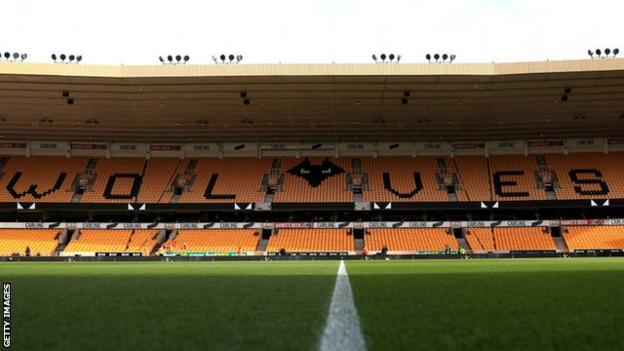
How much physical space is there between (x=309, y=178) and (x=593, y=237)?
20.4 m

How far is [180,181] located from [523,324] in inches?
1694

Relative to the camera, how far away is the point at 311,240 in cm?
3978

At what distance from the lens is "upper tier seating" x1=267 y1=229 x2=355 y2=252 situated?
38625 millimetres

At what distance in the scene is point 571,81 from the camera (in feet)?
110

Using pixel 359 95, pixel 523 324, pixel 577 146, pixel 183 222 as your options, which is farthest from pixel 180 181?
pixel 523 324

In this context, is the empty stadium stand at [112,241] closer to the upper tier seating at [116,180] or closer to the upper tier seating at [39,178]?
the upper tier seating at [116,180]

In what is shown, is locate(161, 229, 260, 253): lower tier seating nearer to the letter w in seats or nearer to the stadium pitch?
the letter w in seats

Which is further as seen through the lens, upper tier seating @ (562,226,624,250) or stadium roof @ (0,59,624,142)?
upper tier seating @ (562,226,624,250)

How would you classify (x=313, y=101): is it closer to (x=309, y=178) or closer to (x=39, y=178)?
(x=309, y=178)

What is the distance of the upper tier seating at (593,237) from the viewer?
37.0 metres

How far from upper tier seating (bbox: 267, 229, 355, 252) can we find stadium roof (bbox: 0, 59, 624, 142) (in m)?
7.79

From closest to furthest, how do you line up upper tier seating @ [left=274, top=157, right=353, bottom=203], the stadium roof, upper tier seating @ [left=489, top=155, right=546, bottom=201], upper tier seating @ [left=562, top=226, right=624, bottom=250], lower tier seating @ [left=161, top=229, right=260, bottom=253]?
the stadium roof, upper tier seating @ [left=562, top=226, right=624, bottom=250], lower tier seating @ [left=161, top=229, right=260, bottom=253], upper tier seating @ [left=489, top=155, right=546, bottom=201], upper tier seating @ [left=274, top=157, right=353, bottom=203]

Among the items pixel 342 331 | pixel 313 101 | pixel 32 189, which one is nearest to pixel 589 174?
pixel 313 101

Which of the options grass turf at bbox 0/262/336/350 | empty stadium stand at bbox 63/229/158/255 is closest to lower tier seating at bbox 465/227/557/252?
empty stadium stand at bbox 63/229/158/255
